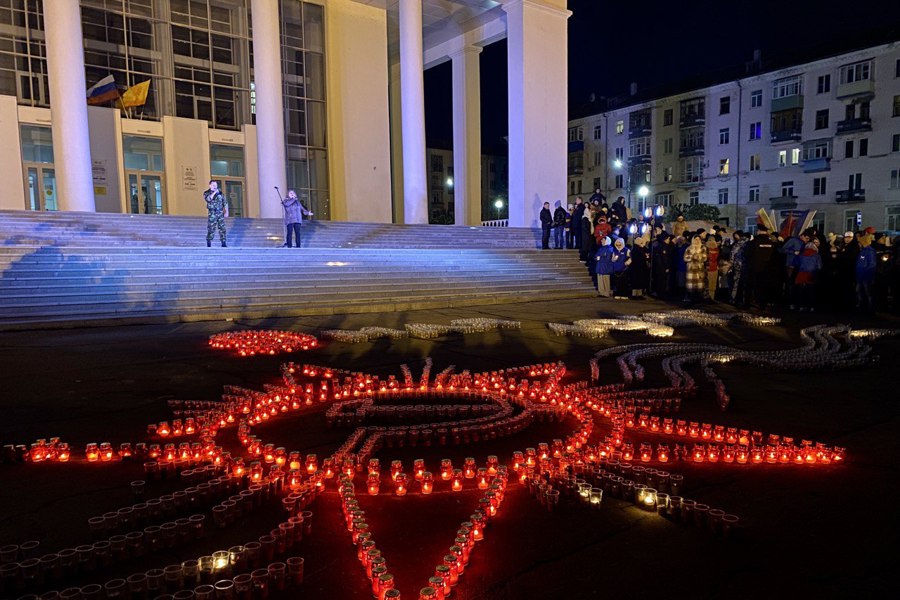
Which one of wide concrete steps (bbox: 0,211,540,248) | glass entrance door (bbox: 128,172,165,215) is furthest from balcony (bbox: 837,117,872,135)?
glass entrance door (bbox: 128,172,165,215)

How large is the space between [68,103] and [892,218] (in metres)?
45.3

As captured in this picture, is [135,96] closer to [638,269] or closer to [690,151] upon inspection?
[638,269]

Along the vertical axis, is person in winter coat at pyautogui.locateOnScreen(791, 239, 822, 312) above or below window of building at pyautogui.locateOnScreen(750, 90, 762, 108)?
below

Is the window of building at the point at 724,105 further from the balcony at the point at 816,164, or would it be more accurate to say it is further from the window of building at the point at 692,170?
the balcony at the point at 816,164

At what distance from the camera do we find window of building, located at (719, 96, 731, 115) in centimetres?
4828

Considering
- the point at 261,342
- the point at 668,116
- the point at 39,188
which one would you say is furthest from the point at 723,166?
the point at 261,342

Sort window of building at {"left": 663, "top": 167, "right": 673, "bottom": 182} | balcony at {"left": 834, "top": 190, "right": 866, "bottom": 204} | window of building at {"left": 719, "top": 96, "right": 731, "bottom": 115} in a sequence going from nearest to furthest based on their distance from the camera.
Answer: balcony at {"left": 834, "top": 190, "right": 866, "bottom": 204}, window of building at {"left": 719, "top": 96, "right": 731, "bottom": 115}, window of building at {"left": 663, "top": 167, "right": 673, "bottom": 182}

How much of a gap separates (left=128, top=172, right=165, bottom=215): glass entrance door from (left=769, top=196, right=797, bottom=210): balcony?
40.9m

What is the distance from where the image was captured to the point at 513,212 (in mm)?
26344

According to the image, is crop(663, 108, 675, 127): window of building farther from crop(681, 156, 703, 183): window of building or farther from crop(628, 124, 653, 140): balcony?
crop(681, 156, 703, 183): window of building

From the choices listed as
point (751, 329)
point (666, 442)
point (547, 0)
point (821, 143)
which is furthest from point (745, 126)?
point (666, 442)

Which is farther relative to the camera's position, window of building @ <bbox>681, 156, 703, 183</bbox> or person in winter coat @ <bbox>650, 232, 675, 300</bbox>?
window of building @ <bbox>681, 156, 703, 183</bbox>

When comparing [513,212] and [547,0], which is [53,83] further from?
[547,0]

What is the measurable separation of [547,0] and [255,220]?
15.7 meters
